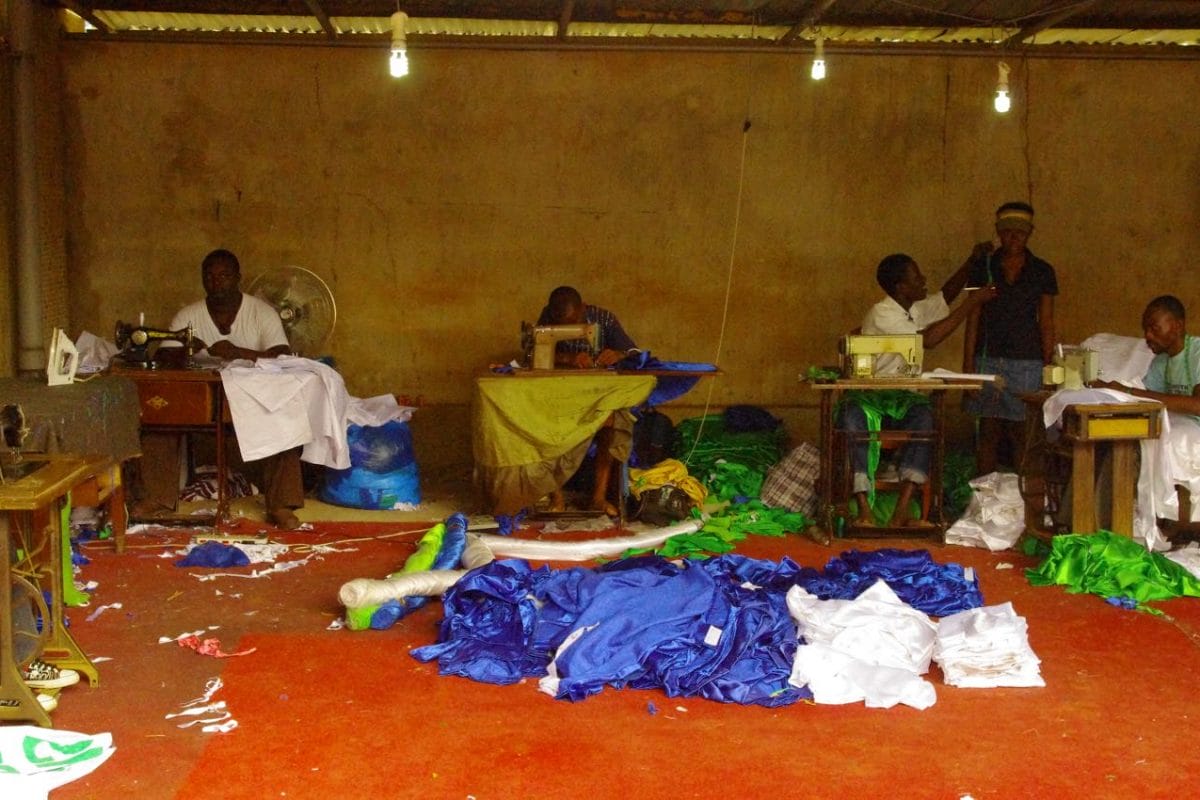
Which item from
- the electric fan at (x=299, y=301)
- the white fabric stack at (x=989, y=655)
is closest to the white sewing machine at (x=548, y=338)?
the electric fan at (x=299, y=301)

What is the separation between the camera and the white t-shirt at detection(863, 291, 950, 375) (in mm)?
6441

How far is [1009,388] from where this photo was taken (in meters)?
7.07

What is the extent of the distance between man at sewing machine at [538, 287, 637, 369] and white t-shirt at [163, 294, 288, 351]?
1.60 meters

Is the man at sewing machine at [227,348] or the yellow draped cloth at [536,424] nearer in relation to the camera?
the yellow draped cloth at [536,424]

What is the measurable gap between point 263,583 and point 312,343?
8.89 ft

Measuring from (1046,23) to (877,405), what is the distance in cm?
300

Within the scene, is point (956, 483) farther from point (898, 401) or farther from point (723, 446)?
point (723, 446)

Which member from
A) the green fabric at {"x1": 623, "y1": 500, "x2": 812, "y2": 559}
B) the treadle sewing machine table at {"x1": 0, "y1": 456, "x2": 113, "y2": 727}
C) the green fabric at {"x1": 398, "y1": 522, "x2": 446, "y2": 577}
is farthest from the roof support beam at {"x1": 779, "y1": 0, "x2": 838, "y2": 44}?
the treadle sewing machine table at {"x1": 0, "y1": 456, "x2": 113, "y2": 727}

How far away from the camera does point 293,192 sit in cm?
820

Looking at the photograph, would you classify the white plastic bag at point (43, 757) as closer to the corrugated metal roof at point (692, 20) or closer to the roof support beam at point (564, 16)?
the corrugated metal roof at point (692, 20)

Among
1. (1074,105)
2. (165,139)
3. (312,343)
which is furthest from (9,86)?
(1074,105)

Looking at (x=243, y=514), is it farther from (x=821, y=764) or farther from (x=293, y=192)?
(x=821, y=764)

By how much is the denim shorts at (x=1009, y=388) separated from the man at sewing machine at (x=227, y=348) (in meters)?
3.97

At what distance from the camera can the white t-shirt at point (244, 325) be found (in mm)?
7035
